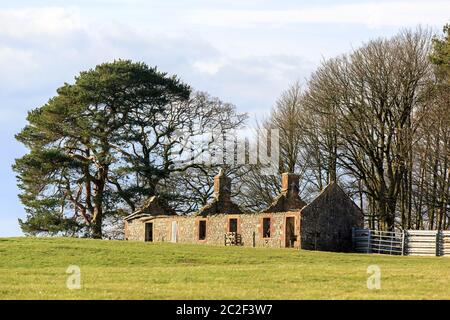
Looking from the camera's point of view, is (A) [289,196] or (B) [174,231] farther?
(B) [174,231]

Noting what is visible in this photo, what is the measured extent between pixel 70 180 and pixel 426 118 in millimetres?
22916

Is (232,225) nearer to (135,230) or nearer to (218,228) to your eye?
(218,228)

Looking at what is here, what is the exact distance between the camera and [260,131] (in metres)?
62.8

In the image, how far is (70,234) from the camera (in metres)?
59.2

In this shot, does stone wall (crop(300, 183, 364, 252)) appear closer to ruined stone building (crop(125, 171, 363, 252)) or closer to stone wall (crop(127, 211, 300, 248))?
ruined stone building (crop(125, 171, 363, 252))

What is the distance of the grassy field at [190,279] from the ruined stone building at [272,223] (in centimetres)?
1146

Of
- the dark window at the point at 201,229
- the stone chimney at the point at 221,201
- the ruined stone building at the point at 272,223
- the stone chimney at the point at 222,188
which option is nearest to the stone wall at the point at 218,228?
the ruined stone building at the point at 272,223

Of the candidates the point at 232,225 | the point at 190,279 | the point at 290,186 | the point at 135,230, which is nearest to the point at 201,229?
the point at 232,225

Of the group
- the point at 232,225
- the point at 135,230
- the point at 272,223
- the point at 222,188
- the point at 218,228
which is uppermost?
the point at 222,188

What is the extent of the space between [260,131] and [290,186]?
32.4 ft

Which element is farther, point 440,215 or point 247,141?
point 247,141
